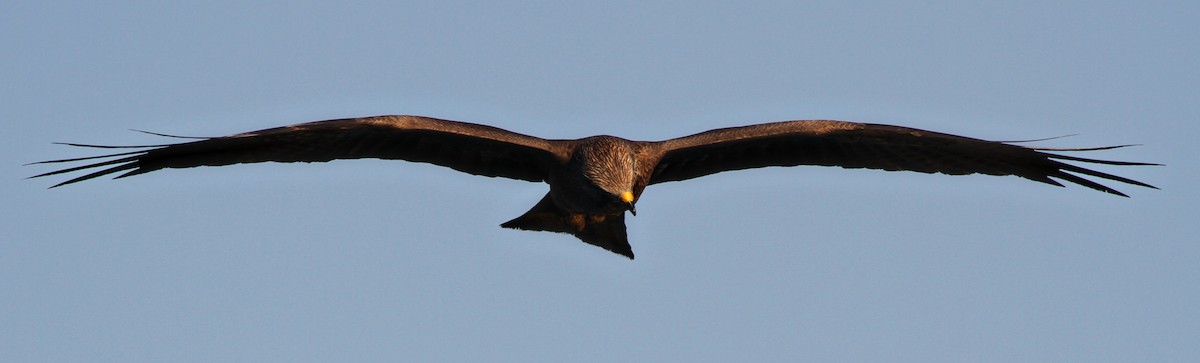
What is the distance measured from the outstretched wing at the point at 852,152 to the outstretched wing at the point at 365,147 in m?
1.03

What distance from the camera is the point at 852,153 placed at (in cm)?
1205

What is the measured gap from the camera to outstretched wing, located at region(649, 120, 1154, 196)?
1175 cm

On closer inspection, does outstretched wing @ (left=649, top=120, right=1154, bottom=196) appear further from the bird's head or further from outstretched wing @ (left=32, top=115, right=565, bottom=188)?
outstretched wing @ (left=32, top=115, right=565, bottom=188)

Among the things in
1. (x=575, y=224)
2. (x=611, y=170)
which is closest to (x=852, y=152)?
(x=611, y=170)

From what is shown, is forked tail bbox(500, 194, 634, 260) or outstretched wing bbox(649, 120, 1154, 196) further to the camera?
forked tail bbox(500, 194, 634, 260)

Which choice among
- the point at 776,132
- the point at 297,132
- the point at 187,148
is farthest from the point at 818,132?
the point at 187,148

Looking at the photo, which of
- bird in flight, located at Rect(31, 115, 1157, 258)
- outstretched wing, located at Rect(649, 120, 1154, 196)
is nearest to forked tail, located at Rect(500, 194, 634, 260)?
bird in flight, located at Rect(31, 115, 1157, 258)

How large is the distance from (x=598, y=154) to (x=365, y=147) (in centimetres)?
164

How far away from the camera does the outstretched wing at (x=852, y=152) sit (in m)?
11.8

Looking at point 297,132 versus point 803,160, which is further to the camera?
point 803,160

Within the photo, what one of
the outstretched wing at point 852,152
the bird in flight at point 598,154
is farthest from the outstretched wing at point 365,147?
the outstretched wing at point 852,152

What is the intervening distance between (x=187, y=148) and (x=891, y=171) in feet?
16.4

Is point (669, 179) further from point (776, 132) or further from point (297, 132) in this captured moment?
point (297, 132)

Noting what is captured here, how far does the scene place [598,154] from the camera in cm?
1156
